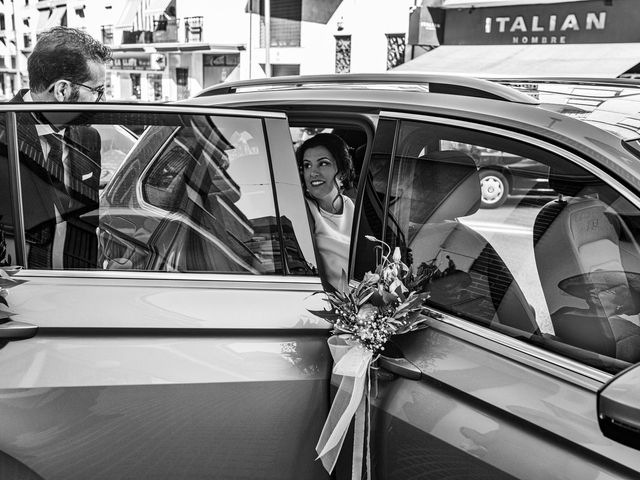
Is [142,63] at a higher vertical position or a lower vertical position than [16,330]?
higher

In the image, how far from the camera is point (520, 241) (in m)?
1.79

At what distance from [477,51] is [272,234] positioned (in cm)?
1710

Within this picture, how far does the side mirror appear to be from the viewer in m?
1.18

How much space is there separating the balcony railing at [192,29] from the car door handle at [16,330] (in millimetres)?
30452

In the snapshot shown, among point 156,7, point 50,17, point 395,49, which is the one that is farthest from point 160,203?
point 50,17

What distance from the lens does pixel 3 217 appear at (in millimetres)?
1933

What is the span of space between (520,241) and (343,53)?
2380 centimetres

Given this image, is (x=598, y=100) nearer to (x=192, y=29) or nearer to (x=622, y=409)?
(x=622, y=409)

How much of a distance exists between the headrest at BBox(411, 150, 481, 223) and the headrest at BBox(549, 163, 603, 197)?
12.7 inches

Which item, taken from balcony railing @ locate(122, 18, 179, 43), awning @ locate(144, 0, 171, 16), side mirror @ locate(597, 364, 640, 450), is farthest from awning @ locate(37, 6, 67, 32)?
side mirror @ locate(597, 364, 640, 450)

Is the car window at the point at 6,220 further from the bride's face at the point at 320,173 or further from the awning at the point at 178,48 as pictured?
the awning at the point at 178,48

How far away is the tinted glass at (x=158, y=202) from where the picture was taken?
6.37 feet

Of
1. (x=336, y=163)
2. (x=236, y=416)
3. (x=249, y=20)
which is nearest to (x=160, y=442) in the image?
(x=236, y=416)

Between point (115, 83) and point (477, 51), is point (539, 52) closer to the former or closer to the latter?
point (477, 51)
